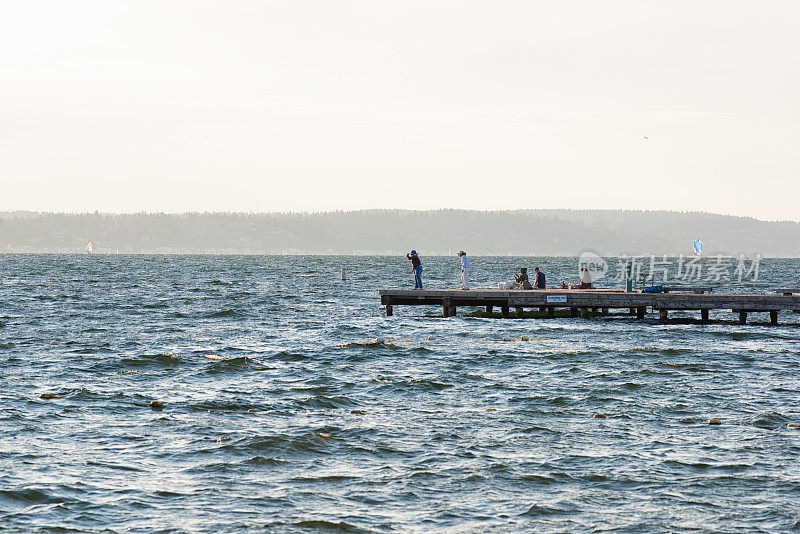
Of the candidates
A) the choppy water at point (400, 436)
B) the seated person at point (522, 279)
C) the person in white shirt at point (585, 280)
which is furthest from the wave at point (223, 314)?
the person in white shirt at point (585, 280)

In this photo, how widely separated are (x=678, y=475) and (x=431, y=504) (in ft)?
13.2

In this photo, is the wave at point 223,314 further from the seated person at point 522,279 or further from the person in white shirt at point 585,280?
the person in white shirt at point 585,280

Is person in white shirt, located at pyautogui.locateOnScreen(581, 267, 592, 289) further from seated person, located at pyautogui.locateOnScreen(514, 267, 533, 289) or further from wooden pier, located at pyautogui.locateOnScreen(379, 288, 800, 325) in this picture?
seated person, located at pyautogui.locateOnScreen(514, 267, 533, 289)

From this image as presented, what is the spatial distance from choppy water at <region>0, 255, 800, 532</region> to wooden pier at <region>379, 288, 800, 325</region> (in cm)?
295

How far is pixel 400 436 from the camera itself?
16062 millimetres

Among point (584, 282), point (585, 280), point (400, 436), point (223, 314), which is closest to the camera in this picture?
point (400, 436)

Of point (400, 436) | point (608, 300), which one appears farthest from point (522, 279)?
point (400, 436)

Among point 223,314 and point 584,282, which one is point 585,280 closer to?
point 584,282

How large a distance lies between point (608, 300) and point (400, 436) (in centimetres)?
2141

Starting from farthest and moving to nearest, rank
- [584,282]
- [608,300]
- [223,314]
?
[223,314]
[584,282]
[608,300]

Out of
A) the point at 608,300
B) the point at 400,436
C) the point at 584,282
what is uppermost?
the point at 584,282

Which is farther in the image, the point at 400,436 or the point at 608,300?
the point at 608,300

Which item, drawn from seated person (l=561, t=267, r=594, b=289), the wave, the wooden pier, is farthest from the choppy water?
the wave

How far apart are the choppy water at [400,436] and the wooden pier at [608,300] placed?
2947 mm
